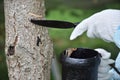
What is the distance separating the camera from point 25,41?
1862mm

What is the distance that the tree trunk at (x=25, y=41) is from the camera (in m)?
1.85

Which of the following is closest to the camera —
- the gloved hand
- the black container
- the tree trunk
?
the black container

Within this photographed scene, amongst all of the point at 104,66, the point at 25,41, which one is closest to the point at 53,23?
the point at 25,41

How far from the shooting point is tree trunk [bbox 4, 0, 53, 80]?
1.85 m

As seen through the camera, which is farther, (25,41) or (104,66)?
(104,66)

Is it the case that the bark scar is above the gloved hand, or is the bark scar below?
above

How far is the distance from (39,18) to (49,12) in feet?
8.40

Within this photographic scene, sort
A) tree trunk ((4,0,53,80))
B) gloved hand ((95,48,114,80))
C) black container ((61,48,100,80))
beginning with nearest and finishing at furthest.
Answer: black container ((61,48,100,80)), tree trunk ((4,0,53,80)), gloved hand ((95,48,114,80))

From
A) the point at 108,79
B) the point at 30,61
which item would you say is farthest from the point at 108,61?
the point at 30,61

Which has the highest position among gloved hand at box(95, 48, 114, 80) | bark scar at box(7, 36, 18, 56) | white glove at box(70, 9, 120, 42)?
white glove at box(70, 9, 120, 42)

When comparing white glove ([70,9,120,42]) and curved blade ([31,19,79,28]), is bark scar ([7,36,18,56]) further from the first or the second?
white glove ([70,9,120,42])

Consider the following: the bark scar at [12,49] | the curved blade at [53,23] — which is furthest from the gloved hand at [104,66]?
the bark scar at [12,49]

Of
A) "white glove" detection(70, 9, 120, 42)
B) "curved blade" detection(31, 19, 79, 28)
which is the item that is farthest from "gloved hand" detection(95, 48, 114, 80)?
"curved blade" detection(31, 19, 79, 28)

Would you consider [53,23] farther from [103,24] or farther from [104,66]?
[104,66]
